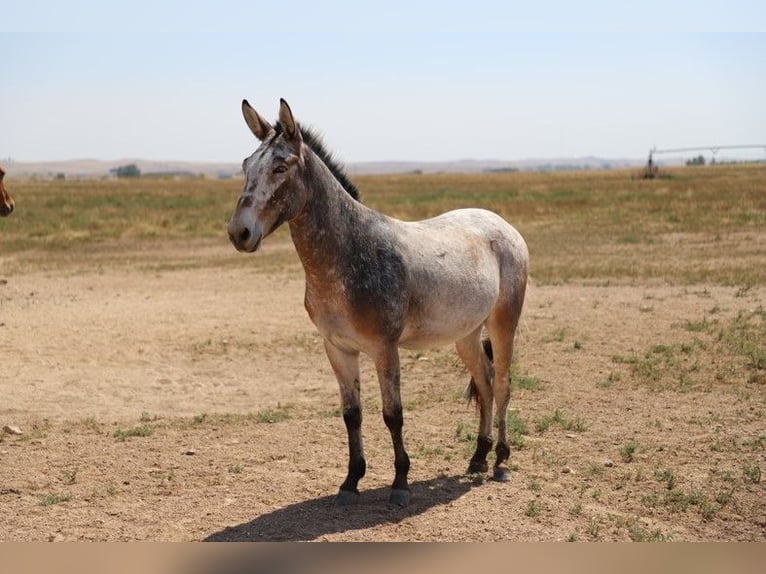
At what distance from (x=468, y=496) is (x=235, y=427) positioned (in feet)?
9.14

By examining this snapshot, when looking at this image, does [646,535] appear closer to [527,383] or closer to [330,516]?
[330,516]

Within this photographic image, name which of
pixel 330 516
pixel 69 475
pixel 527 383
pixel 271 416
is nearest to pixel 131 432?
pixel 69 475

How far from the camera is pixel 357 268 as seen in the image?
18.5 feet

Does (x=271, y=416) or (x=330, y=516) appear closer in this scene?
(x=330, y=516)

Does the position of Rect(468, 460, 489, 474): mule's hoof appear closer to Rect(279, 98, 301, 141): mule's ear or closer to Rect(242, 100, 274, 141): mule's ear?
Rect(279, 98, 301, 141): mule's ear

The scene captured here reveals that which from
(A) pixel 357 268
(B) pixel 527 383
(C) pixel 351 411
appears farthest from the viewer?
(B) pixel 527 383

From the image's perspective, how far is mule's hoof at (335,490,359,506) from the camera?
591 centimetres

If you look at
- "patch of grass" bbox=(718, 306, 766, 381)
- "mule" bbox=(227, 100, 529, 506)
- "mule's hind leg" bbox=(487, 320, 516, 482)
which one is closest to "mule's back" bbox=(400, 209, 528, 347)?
"mule" bbox=(227, 100, 529, 506)

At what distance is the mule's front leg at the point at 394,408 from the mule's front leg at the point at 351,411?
0.71 feet

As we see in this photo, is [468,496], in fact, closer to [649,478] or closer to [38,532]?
[649,478]

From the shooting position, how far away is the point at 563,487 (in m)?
6.31

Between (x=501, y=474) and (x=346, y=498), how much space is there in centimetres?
132

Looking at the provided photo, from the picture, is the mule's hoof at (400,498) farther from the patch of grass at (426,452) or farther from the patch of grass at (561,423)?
the patch of grass at (561,423)

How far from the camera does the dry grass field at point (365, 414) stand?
572cm
